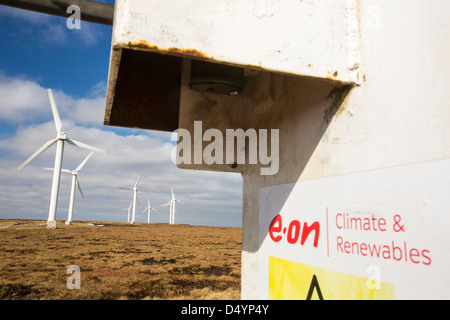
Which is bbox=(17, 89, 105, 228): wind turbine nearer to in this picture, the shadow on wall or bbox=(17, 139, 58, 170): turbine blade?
bbox=(17, 139, 58, 170): turbine blade

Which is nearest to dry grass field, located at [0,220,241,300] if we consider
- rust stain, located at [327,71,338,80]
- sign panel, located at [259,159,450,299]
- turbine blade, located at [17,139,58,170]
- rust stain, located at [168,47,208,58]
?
turbine blade, located at [17,139,58,170]

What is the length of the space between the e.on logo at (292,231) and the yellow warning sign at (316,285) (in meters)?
0.16

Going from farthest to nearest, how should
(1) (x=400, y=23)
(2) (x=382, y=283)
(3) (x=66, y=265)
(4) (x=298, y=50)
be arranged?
(3) (x=66, y=265), (4) (x=298, y=50), (1) (x=400, y=23), (2) (x=382, y=283)

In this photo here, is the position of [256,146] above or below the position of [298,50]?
below

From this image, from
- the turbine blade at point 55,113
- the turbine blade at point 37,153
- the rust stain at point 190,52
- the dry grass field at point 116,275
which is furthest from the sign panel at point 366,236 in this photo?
the turbine blade at point 55,113

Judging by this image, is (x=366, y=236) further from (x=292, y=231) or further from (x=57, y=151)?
(x=57, y=151)

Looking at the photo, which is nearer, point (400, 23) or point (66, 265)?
point (400, 23)

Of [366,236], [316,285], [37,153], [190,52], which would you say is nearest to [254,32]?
[190,52]

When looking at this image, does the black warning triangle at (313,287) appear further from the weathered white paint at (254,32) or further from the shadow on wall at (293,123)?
the weathered white paint at (254,32)

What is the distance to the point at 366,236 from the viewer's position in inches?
66.1
